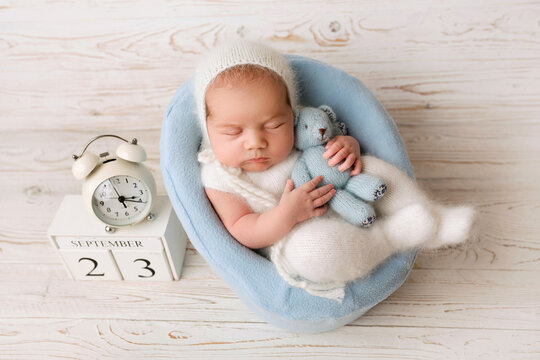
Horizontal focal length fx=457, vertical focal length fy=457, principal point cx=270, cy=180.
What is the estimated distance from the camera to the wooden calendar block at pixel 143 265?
1.17 metres

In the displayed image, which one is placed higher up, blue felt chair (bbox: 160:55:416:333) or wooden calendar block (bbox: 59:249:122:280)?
blue felt chair (bbox: 160:55:416:333)

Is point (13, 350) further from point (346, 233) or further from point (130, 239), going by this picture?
point (346, 233)

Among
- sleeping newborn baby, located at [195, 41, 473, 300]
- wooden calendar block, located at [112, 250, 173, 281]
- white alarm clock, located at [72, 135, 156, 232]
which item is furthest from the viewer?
wooden calendar block, located at [112, 250, 173, 281]

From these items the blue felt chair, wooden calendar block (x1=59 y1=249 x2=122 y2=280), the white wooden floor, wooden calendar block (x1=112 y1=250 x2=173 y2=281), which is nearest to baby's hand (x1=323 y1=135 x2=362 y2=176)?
the blue felt chair

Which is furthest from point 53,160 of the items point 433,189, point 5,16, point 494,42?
point 494,42

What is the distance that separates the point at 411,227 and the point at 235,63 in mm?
504

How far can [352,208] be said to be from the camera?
38.7 inches

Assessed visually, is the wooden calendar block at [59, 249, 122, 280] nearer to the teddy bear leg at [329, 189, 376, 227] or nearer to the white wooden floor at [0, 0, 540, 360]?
the white wooden floor at [0, 0, 540, 360]

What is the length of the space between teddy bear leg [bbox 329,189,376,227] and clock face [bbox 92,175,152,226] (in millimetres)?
456

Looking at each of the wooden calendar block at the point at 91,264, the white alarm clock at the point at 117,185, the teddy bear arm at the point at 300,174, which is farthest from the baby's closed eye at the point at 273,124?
the wooden calendar block at the point at 91,264

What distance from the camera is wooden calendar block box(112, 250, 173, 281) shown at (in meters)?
1.17

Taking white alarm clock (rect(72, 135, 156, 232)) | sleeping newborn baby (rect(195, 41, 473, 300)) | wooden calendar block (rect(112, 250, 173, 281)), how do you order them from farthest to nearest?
wooden calendar block (rect(112, 250, 173, 281)) → white alarm clock (rect(72, 135, 156, 232)) → sleeping newborn baby (rect(195, 41, 473, 300))

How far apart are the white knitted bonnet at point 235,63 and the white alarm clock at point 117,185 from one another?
191 millimetres

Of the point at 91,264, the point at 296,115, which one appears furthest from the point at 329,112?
the point at 91,264
